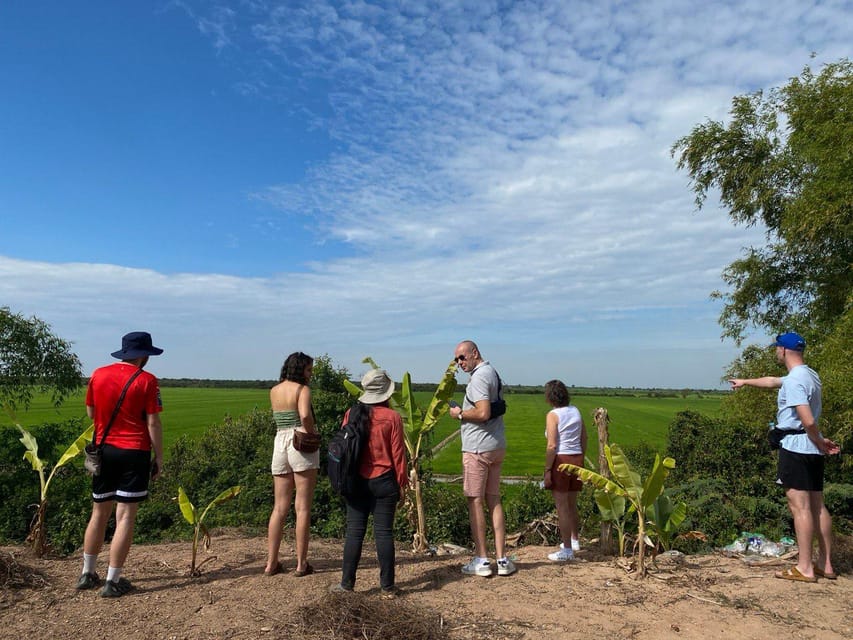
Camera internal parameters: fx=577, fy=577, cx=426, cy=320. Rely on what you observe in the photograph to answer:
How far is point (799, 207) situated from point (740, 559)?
1087 centimetres

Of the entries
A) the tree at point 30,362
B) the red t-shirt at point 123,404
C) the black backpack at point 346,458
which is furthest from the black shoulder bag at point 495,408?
the tree at point 30,362

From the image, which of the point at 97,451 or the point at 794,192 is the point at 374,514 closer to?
the point at 97,451

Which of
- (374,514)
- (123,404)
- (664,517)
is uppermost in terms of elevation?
(123,404)

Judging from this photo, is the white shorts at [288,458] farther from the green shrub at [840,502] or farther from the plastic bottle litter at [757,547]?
the green shrub at [840,502]

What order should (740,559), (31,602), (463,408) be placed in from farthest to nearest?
(740,559)
(463,408)
(31,602)

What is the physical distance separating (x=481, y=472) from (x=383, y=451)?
1204 mm

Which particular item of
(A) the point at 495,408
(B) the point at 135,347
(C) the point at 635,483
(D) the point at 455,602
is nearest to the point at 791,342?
(C) the point at 635,483

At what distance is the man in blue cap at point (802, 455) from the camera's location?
5207mm

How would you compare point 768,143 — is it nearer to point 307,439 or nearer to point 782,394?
point 782,394

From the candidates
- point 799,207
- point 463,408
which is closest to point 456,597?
point 463,408

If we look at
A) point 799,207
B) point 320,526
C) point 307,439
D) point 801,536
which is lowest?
point 320,526

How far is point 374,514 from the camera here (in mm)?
4789

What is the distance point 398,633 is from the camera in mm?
3984

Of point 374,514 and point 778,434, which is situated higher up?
point 778,434
